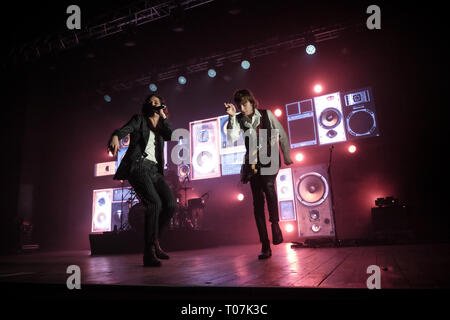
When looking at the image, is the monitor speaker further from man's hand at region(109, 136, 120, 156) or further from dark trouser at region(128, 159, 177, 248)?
man's hand at region(109, 136, 120, 156)

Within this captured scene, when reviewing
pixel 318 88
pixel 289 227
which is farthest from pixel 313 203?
pixel 318 88

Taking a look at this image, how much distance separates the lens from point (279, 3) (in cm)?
559

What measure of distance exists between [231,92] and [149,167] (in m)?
5.87

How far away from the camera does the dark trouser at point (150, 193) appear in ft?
7.98

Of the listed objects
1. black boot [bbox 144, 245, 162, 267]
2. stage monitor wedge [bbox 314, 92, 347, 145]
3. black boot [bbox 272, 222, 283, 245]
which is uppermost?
stage monitor wedge [bbox 314, 92, 347, 145]

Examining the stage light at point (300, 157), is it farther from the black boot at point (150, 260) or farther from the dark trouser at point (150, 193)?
the black boot at point (150, 260)

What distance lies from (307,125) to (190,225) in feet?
11.9

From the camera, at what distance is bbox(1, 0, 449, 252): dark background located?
5.79 meters

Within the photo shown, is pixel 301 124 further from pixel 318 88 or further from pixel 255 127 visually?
pixel 255 127

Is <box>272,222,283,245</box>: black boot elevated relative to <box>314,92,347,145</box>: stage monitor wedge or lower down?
lower down

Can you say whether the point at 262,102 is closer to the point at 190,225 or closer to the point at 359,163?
the point at 359,163

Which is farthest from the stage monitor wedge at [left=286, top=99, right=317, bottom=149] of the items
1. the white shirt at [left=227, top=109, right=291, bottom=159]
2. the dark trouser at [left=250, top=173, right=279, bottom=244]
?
the dark trouser at [left=250, top=173, right=279, bottom=244]

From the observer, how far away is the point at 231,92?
7984 mm
